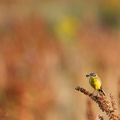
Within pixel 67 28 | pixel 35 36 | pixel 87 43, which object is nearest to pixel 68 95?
pixel 35 36

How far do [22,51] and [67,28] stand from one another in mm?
7886

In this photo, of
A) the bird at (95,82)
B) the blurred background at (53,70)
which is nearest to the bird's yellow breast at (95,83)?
the bird at (95,82)

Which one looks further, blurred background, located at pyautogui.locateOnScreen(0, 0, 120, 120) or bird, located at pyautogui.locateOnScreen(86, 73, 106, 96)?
blurred background, located at pyautogui.locateOnScreen(0, 0, 120, 120)

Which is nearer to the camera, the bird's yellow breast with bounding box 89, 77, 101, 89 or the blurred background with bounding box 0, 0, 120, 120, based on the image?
the bird's yellow breast with bounding box 89, 77, 101, 89

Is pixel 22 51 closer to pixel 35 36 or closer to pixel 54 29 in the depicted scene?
pixel 35 36

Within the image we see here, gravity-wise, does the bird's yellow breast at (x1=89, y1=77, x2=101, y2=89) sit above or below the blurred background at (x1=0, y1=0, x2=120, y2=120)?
below

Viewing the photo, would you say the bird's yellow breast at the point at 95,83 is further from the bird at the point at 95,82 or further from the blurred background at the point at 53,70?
the blurred background at the point at 53,70

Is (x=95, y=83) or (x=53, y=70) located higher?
(x=53, y=70)

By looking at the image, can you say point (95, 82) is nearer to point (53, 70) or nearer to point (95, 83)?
point (95, 83)

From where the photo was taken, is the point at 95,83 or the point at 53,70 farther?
the point at 53,70

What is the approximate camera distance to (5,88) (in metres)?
7.63

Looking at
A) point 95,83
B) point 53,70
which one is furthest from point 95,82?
point 53,70

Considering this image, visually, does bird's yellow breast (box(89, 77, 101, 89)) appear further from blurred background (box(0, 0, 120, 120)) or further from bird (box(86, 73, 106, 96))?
blurred background (box(0, 0, 120, 120))

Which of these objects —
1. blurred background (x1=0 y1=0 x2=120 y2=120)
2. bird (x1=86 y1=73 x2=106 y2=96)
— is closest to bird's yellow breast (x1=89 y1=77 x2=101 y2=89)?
bird (x1=86 y1=73 x2=106 y2=96)
